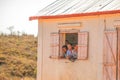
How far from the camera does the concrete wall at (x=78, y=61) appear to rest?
16.2 metres

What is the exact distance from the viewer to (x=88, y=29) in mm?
16750

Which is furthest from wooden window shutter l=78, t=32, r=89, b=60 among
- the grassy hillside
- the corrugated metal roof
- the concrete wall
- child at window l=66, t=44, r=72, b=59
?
the grassy hillside

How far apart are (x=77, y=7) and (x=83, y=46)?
1992mm

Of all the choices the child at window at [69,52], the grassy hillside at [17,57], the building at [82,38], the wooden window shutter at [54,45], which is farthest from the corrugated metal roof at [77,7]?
the grassy hillside at [17,57]

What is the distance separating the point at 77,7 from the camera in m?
17.9

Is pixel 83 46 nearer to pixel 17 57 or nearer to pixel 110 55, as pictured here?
pixel 110 55

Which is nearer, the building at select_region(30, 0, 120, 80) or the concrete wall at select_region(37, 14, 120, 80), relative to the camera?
the building at select_region(30, 0, 120, 80)

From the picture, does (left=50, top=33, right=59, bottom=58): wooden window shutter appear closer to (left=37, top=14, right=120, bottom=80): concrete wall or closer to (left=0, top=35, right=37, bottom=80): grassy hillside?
(left=37, top=14, right=120, bottom=80): concrete wall

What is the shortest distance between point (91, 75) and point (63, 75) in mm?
1602

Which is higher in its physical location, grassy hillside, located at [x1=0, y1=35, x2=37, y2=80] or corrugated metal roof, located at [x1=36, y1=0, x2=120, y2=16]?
corrugated metal roof, located at [x1=36, y1=0, x2=120, y2=16]

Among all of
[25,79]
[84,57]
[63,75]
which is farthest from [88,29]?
[25,79]

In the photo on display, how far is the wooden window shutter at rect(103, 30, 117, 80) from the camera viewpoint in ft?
50.8

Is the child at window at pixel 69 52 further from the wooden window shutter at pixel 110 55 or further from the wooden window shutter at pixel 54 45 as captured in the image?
the wooden window shutter at pixel 110 55

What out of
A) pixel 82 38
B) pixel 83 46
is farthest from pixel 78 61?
pixel 82 38
